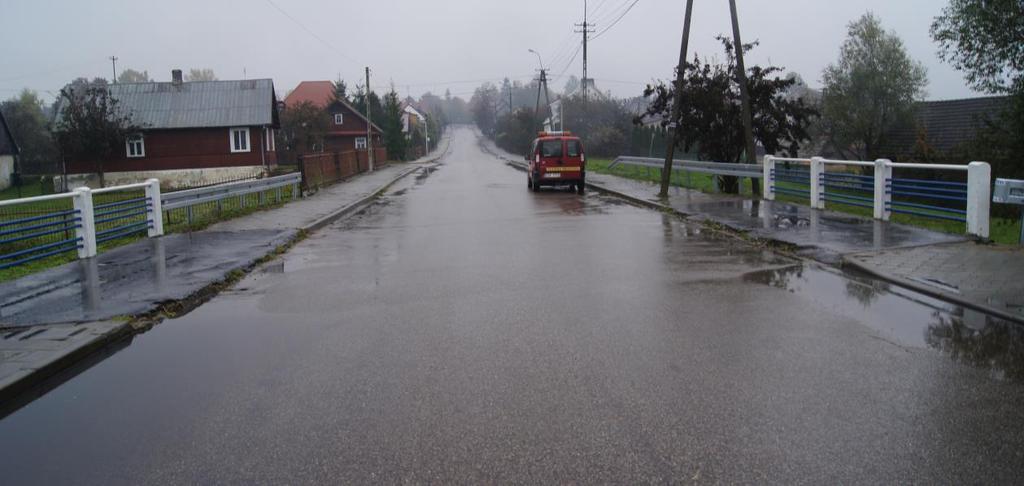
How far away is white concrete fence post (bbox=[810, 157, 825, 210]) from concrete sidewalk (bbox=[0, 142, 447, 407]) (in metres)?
10.3

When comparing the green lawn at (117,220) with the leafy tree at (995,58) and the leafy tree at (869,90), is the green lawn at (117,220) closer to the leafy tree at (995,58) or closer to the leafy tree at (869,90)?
the leafy tree at (995,58)

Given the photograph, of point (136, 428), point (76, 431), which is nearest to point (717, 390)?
point (136, 428)

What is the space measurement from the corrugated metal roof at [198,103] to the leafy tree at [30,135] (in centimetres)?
1372

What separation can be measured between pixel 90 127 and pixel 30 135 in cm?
3038

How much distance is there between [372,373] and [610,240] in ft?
26.1

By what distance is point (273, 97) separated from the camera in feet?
178

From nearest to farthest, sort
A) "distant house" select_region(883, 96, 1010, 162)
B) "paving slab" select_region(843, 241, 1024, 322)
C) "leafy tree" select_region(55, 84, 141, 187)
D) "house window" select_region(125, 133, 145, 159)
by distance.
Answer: "paving slab" select_region(843, 241, 1024, 322) < "distant house" select_region(883, 96, 1010, 162) < "leafy tree" select_region(55, 84, 141, 187) < "house window" select_region(125, 133, 145, 159)

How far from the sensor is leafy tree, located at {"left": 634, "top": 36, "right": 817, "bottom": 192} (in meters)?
24.7

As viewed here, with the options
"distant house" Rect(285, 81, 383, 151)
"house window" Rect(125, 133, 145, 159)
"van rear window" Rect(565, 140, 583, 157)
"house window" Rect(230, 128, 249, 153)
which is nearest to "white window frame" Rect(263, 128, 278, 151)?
"house window" Rect(230, 128, 249, 153)

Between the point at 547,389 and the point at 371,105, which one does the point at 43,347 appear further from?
the point at 371,105

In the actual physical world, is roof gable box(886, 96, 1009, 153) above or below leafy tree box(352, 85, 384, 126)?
below

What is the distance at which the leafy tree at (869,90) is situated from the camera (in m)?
54.0

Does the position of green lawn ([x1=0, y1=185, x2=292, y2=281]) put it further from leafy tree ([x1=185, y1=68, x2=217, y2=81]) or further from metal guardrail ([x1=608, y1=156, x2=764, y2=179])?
leafy tree ([x1=185, y1=68, x2=217, y2=81])

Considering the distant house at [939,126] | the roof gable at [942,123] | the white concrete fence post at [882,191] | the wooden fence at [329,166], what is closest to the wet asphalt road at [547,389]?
the white concrete fence post at [882,191]
